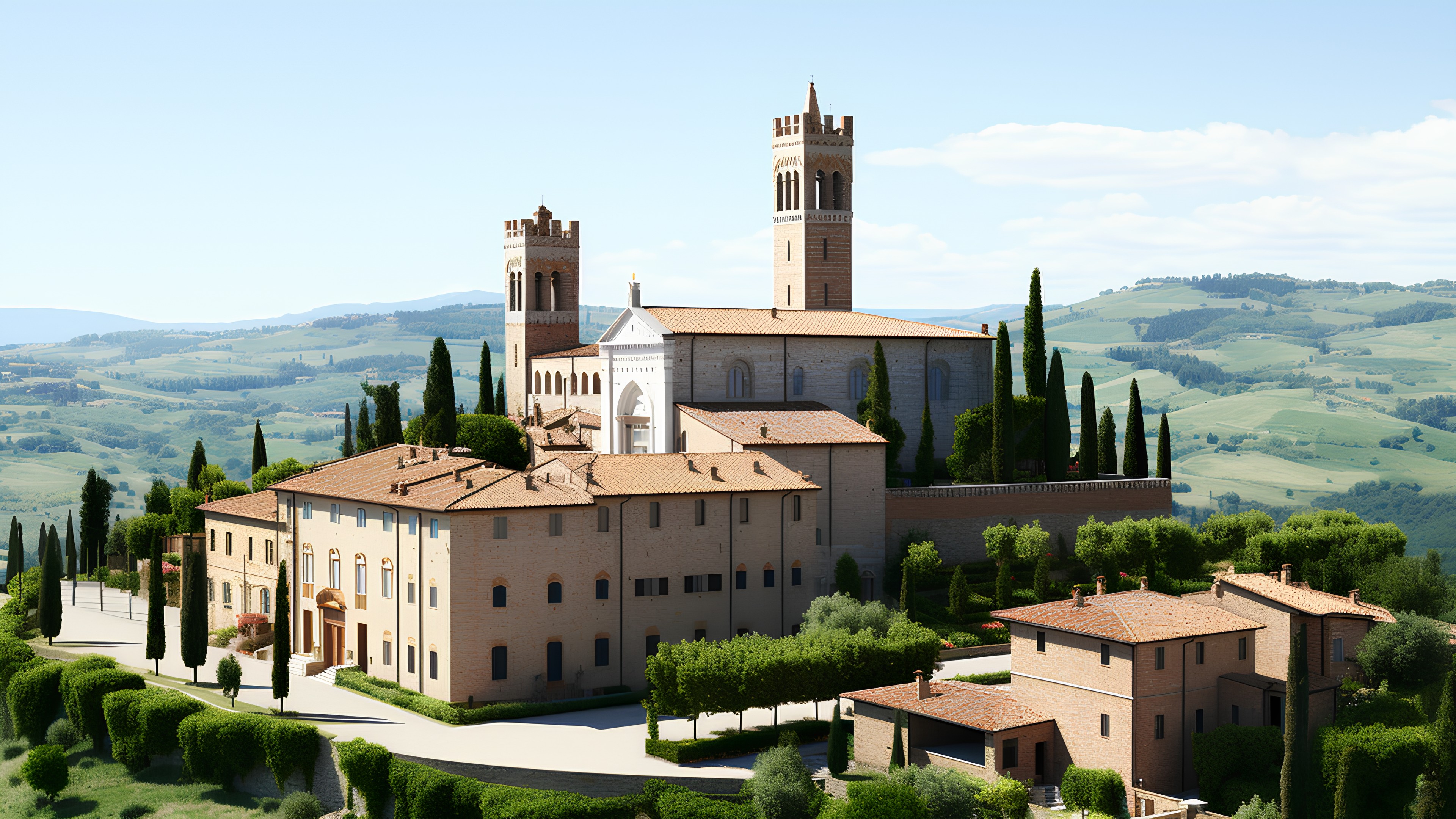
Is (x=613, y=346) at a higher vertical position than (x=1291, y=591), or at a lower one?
higher

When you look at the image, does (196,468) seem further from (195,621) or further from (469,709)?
(469,709)

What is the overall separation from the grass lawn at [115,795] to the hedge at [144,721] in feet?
1.94

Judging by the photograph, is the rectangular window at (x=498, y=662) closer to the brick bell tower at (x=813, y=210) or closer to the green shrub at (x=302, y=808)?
the green shrub at (x=302, y=808)

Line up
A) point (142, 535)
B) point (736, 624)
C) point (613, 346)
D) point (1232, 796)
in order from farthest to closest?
point (142, 535) → point (613, 346) → point (736, 624) → point (1232, 796)

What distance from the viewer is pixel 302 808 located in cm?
4097

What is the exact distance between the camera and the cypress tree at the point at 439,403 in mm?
69500

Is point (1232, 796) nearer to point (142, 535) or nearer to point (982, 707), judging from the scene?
point (982, 707)

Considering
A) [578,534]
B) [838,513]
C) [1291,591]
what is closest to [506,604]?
Answer: [578,534]

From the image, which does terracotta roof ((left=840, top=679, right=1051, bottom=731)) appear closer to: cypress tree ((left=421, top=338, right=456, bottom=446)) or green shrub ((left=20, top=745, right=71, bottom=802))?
green shrub ((left=20, top=745, right=71, bottom=802))

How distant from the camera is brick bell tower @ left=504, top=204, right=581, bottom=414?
89938 millimetres

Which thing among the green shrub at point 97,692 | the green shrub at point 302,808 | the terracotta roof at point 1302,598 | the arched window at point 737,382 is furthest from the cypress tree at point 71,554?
the terracotta roof at point 1302,598

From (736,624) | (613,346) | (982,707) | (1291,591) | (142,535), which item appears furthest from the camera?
(142,535)

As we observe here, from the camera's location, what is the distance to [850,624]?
1844 inches

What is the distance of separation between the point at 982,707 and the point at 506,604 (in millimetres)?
15983
